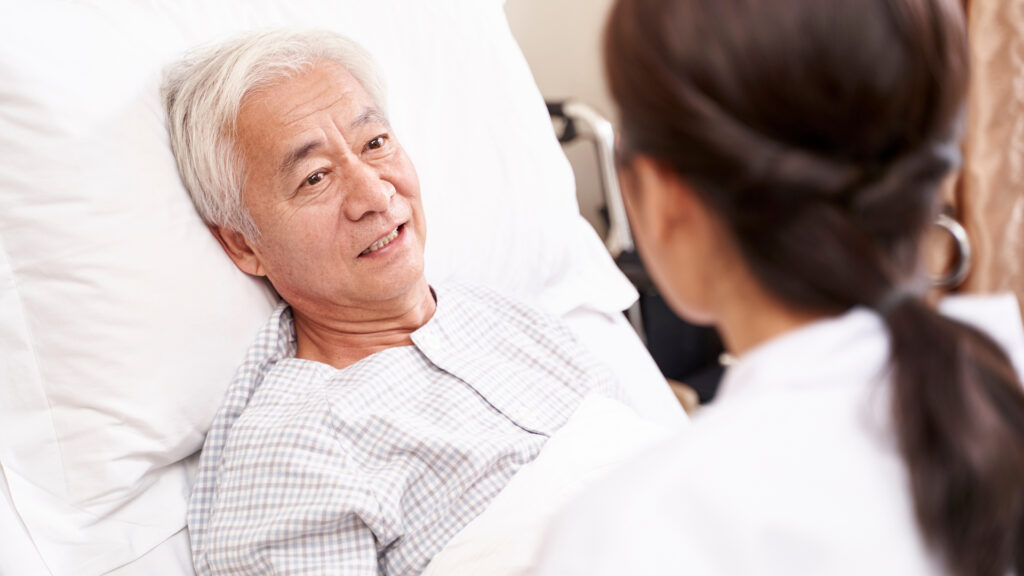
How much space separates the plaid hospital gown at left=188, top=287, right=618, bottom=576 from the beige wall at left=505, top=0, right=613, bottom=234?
1224mm

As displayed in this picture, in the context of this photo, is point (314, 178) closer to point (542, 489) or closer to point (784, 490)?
point (542, 489)

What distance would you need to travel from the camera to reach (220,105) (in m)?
1.14

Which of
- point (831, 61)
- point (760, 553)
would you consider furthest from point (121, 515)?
point (831, 61)

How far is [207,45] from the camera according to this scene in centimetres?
120

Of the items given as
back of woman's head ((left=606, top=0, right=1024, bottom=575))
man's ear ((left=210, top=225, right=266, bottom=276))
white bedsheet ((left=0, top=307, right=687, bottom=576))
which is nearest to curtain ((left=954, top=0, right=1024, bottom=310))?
white bedsheet ((left=0, top=307, right=687, bottom=576))

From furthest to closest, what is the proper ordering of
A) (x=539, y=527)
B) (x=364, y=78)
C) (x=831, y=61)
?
(x=364, y=78) → (x=539, y=527) → (x=831, y=61)

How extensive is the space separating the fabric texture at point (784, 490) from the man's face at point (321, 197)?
27.2 inches

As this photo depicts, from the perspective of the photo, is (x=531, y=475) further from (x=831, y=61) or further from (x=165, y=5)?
(x=165, y=5)

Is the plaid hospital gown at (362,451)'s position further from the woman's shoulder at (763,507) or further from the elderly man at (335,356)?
the woman's shoulder at (763,507)

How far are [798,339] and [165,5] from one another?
3.37ft

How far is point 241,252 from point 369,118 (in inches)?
10.2

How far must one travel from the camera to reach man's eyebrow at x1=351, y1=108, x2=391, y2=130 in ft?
3.96

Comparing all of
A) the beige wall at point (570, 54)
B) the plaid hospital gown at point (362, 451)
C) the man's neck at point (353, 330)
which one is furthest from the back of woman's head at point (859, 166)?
the beige wall at point (570, 54)

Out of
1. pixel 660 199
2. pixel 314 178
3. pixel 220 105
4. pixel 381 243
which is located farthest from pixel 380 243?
pixel 660 199
